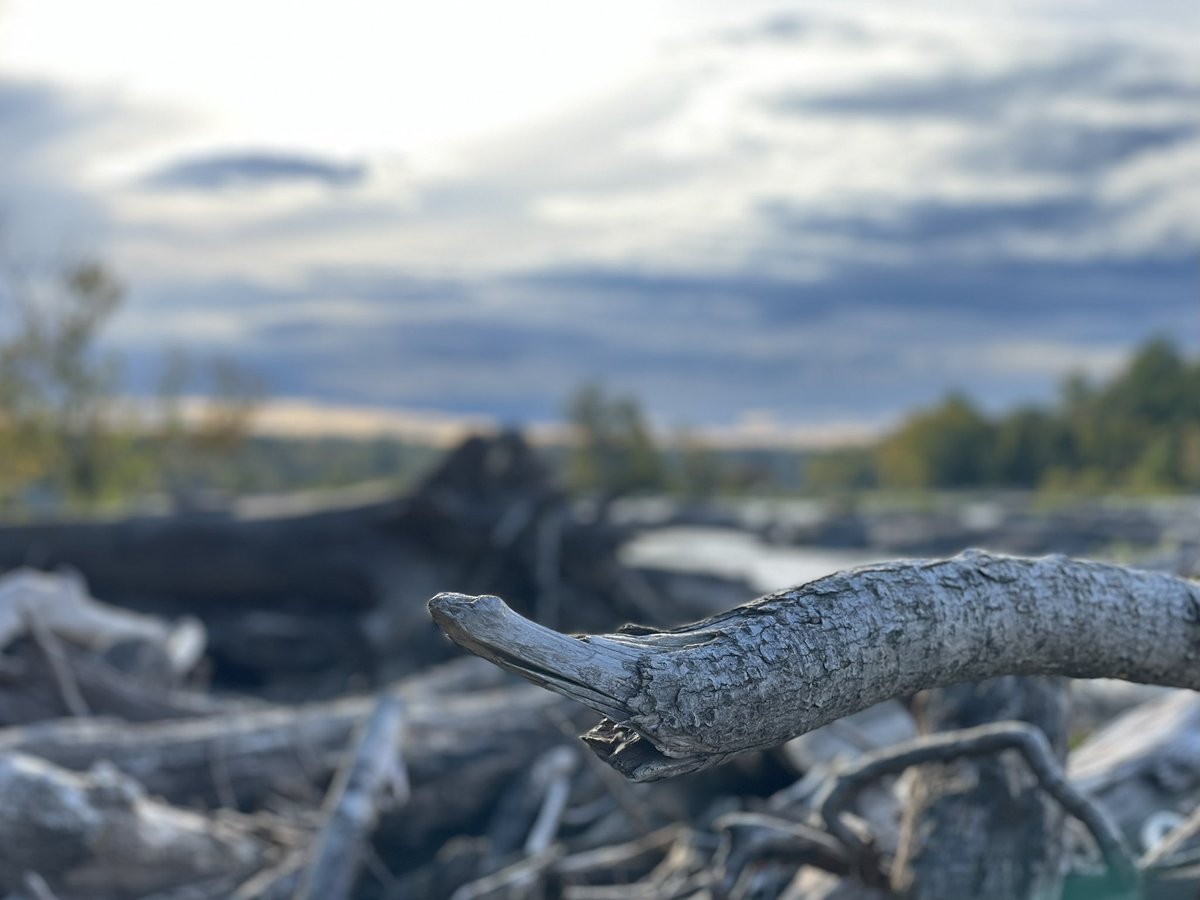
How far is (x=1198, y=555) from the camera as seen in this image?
504 cm

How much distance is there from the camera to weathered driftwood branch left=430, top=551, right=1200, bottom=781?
1.77m

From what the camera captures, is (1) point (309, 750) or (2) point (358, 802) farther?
(1) point (309, 750)

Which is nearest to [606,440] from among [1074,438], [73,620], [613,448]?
[613,448]

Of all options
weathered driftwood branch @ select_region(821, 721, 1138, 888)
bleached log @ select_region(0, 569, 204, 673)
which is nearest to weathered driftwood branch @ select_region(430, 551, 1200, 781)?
weathered driftwood branch @ select_region(821, 721, 1138, 888)

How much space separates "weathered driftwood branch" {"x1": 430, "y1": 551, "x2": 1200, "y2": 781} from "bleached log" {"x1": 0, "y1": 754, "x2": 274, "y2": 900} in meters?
2.82

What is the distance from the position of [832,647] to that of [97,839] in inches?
122

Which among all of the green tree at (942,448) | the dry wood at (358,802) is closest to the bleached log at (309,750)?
the dry wood at (358,802)

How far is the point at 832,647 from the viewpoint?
1.95 metres

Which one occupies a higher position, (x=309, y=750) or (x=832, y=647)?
(x=832, y=647)

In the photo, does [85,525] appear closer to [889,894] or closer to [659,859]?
[659,859]

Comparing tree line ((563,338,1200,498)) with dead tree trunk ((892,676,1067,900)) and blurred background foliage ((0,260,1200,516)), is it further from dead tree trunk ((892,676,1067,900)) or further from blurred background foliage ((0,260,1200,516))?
dead tree trunk ((892,676,1067,900))

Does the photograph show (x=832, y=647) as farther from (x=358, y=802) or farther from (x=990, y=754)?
(x=358, y=802)

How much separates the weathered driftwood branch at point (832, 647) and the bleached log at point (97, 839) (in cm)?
282

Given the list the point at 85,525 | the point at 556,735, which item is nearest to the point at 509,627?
the point at 556,735
